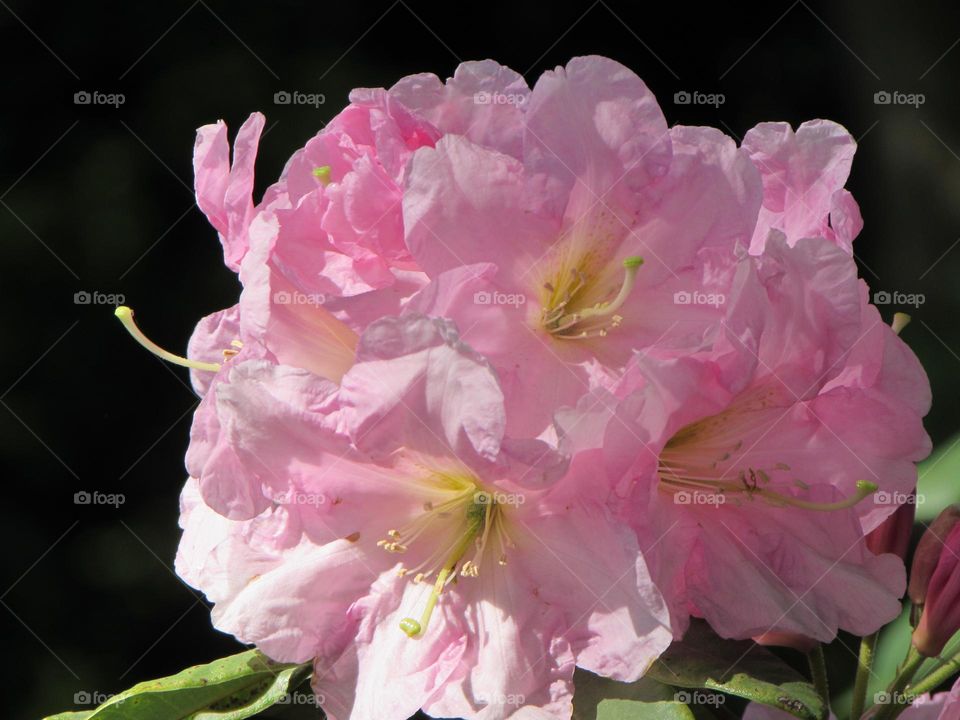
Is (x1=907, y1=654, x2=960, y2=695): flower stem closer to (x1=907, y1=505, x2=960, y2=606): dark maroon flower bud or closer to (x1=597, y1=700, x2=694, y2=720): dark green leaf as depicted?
(x1=907, y1=505, x2=960, y2=606): dark maroon flower bud

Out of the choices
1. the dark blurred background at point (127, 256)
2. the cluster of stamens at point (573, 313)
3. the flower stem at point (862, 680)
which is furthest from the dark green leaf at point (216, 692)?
the dark blurred background at point (127, 256)

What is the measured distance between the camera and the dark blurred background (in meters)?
1.65

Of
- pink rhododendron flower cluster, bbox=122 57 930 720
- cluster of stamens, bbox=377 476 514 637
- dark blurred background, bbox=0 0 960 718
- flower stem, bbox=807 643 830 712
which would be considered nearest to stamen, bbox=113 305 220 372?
pink rhododendron flower cluster, bbox=122 57 930 720

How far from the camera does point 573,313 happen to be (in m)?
0.75

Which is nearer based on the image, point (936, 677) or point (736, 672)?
point (736, 672)

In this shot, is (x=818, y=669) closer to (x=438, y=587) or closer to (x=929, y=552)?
(x=929, y=552)

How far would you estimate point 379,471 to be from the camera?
0.71 meters

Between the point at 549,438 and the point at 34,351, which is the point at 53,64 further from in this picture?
the point at 549,438

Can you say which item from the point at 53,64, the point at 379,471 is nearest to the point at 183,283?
the point at 53,64

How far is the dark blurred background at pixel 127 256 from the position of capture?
1.65m

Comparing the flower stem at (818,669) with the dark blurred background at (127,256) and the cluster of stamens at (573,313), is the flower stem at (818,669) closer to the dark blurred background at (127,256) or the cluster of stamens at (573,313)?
the cluster of stamens at (573,313)

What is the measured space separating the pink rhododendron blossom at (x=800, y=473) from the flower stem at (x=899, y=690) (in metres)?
0.16

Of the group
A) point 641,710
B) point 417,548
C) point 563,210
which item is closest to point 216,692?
point 417,548

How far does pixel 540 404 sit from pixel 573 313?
11 centimetres
